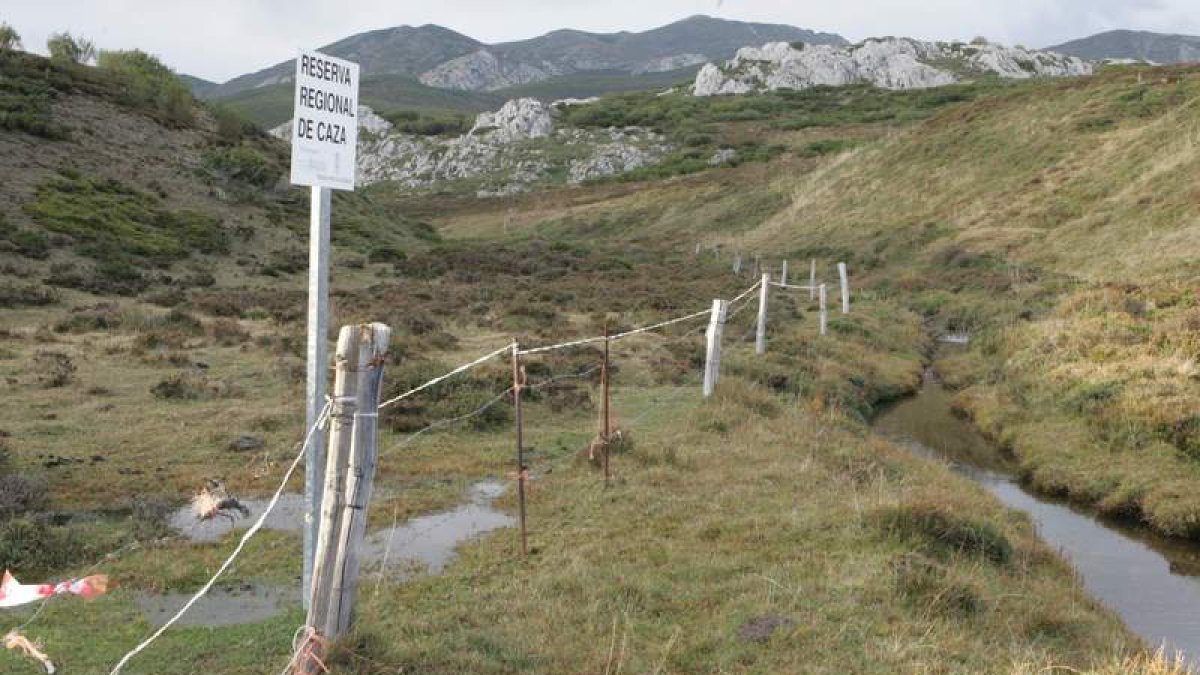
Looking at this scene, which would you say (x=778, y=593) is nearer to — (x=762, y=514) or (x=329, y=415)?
(x=762, y=514)

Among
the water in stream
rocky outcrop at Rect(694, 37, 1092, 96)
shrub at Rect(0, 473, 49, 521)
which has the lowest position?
the water in stream

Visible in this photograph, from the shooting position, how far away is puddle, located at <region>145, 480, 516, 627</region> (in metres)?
7.45

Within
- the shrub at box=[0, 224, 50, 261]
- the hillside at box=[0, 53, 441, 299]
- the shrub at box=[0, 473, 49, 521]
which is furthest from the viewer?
the hillside at box=[0, 53, 441, 299]

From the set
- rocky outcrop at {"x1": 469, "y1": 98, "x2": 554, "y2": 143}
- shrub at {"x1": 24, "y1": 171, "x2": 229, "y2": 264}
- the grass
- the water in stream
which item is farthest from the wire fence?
rocky outcrop at {"x1": 469, "y1": 98, "x2": 554, "y2": 143}

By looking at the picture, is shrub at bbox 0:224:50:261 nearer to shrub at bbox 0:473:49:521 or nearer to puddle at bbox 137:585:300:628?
shrub at bbox 0:473:49:521

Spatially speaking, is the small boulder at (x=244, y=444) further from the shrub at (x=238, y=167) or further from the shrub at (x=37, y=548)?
the shrub at (x=238, y=167)

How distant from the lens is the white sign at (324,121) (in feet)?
17.1

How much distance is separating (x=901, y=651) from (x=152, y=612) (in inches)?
232

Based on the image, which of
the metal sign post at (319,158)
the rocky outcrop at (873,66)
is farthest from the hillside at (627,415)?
the rocky outcrop at (873,66)

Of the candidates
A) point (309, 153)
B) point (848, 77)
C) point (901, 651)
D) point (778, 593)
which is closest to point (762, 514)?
point (778, 593)

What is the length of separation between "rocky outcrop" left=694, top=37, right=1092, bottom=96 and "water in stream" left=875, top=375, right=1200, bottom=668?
115043 mm

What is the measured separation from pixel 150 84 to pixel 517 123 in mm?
49613

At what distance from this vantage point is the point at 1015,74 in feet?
Answer: 431

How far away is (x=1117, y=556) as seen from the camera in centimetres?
1123
